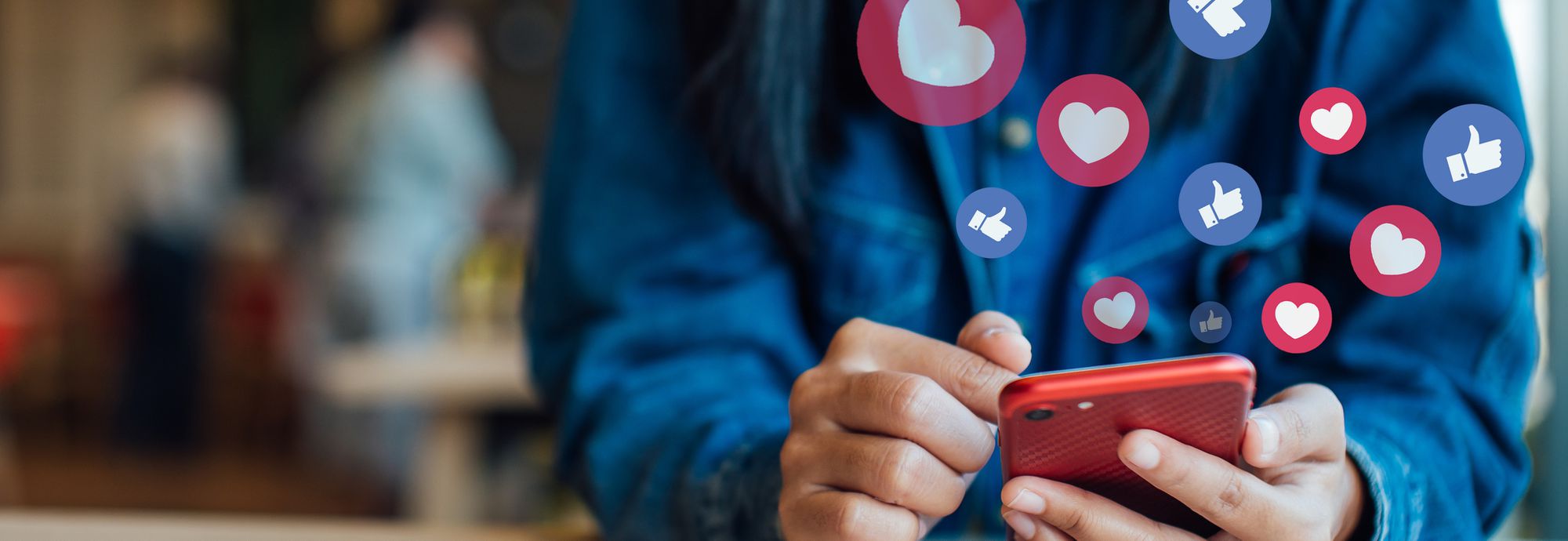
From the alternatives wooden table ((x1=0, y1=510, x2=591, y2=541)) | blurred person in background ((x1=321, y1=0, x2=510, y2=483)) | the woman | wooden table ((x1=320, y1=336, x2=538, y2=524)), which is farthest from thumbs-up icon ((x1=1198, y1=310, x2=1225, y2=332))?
blurred person in background ((x1=321, y1=0, x2=510, y2=483))

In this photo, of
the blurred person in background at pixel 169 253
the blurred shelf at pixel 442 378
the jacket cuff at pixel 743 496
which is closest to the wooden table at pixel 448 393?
the blurred shelf at pixel 442 378

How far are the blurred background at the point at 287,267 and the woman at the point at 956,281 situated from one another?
3.2 inches

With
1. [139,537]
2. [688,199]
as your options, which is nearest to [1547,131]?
[688,199]

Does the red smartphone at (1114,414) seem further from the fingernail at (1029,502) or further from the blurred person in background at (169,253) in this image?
the blurred person in background at (169,253)

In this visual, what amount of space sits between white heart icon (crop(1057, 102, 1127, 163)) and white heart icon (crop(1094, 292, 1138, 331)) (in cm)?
9

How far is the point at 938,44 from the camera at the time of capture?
0.38 meters

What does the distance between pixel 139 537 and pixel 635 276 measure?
0.27 m

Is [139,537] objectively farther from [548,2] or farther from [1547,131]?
[548,2]

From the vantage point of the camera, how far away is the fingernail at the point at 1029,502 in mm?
306

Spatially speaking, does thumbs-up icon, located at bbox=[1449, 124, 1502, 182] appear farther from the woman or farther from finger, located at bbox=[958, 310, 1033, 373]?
finger, located at bbox=[958, 310, 1033, 373]

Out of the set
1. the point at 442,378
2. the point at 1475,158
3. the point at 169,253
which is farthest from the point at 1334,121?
the point at 169,253

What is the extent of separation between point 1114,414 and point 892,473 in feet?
0.22

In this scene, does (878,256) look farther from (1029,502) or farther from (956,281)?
(1029,502)

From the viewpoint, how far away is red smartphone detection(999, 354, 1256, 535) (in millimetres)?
280
